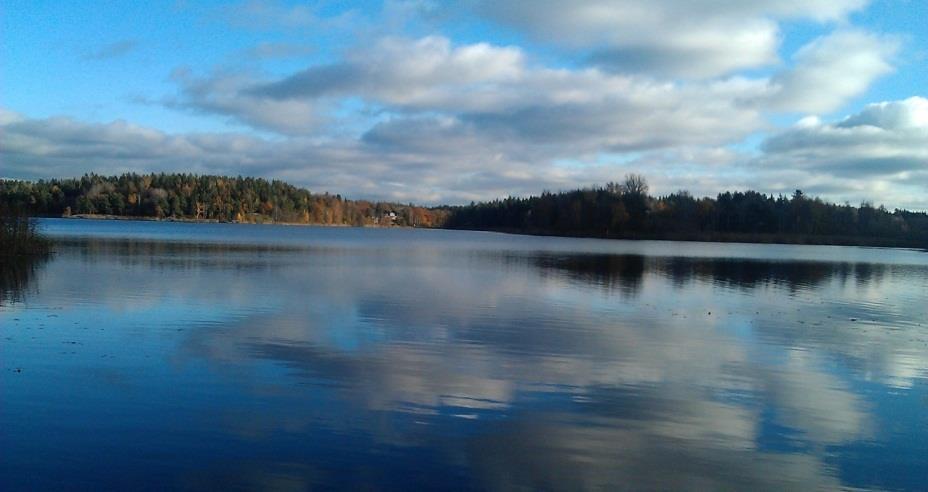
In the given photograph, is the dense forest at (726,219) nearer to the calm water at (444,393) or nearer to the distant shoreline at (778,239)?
the distant shoreline at (778,239)

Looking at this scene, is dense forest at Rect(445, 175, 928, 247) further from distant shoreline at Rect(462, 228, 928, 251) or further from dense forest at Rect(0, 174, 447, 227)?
dense forest at Rect(0, 174, 447, 227)

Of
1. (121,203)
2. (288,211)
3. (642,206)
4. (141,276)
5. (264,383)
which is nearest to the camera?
(264,383)

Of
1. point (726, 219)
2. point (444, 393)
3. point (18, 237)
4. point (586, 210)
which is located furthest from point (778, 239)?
point (444, 393)

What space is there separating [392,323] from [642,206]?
279 ft

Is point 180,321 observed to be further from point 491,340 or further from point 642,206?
point 642,206

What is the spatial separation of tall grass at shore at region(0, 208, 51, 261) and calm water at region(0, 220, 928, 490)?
9362 millimetres

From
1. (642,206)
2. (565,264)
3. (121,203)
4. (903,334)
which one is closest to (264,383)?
(903,334)

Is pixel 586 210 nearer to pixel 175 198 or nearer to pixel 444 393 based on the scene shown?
pixel 175 198

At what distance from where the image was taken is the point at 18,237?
26.1 m

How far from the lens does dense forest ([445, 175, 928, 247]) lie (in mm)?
93625

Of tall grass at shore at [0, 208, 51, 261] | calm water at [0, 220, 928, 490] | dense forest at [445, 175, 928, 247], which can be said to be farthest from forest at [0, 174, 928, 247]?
calm water at [0, 220, 928, 490]

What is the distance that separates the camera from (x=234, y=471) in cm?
580

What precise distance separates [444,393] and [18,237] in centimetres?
2479

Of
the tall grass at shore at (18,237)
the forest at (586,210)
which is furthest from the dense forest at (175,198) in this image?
the tall grass at shore at (18,237)
